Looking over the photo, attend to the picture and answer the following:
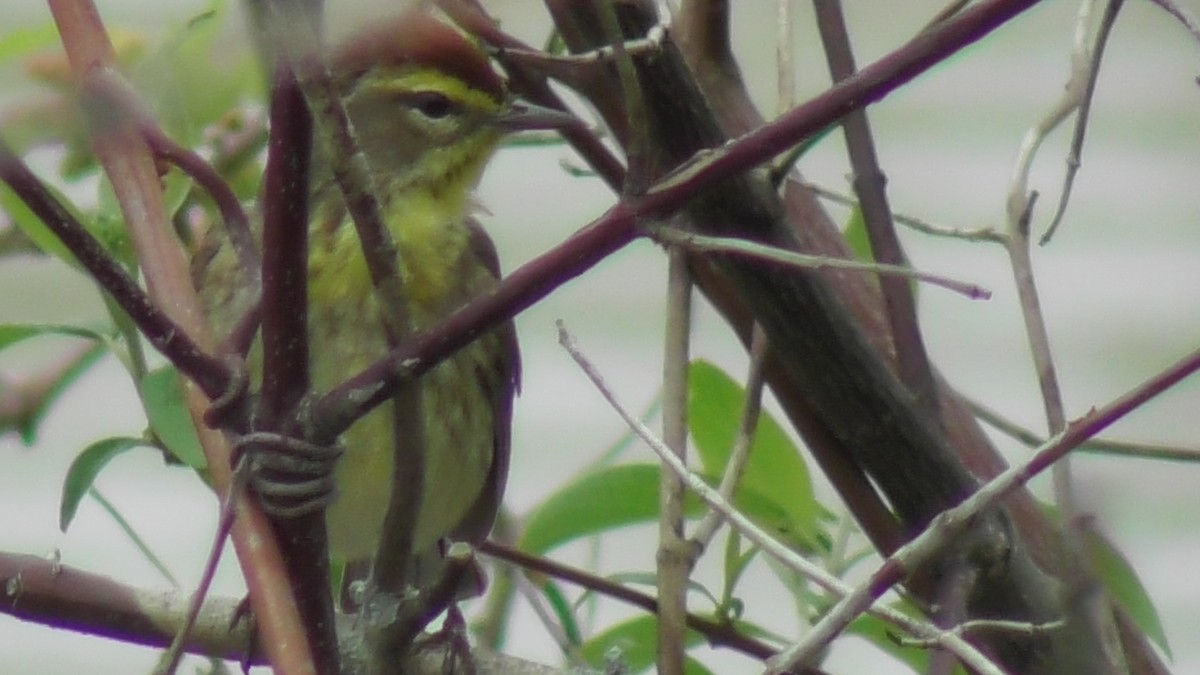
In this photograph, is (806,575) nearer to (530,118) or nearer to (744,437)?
(744,437)

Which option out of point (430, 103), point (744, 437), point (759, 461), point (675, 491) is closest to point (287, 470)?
point (675, 491)

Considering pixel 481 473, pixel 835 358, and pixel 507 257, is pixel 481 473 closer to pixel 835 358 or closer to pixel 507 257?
pixel 835 358

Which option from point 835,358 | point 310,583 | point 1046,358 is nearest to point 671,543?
point 835,358

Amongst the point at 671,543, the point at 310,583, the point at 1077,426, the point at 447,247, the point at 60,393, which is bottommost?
the point at 1077,426

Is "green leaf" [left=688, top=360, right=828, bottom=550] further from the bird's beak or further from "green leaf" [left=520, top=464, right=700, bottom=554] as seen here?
the bird's beak

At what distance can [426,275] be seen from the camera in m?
2.76

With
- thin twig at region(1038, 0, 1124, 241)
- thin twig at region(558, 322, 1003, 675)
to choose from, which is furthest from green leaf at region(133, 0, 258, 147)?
thin twig at region(1038, 0, 1124, 241)

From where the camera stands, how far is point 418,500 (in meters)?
1.65

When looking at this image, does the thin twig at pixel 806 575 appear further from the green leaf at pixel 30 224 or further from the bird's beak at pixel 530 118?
the green leaf at pixel 30 224

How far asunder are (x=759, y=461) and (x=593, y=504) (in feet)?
0.71

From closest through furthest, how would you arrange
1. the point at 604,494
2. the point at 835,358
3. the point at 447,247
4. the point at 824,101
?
the point at 824,101 < the point at 835,358 < the point at 604,494 < the point at 447,247

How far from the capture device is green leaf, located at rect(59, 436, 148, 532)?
2.11m

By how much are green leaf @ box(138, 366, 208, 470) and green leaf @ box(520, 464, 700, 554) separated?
1.58ft

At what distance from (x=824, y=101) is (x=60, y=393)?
4.61 feet
